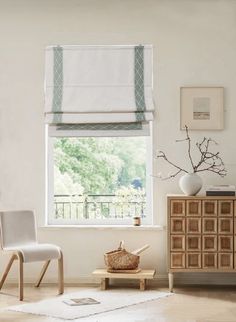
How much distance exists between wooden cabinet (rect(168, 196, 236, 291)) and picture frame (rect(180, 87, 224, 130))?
0.89 m

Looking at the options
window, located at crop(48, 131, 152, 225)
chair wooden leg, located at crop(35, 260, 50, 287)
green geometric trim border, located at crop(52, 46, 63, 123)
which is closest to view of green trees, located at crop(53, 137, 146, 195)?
window, located at crop(48, 131, 152, 225)

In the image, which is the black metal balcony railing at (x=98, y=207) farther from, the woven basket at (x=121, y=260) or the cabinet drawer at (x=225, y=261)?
the cabinet drawer at (x=225, y=261)

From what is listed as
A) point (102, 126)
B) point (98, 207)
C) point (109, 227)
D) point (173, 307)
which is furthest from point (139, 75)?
point (173, 307)

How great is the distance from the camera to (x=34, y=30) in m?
6.85

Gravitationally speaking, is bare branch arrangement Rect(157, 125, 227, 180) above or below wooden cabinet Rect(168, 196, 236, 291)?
above

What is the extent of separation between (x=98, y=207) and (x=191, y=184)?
1179 millimetres

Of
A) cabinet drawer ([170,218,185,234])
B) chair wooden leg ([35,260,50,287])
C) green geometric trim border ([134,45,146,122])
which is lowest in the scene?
chair wooden leg ([35,260,50,287])

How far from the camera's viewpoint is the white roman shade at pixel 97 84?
6.78m

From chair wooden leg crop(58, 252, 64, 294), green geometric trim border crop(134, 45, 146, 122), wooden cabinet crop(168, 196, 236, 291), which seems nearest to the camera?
chair wooden leg crop(58, 252, 64, 294)

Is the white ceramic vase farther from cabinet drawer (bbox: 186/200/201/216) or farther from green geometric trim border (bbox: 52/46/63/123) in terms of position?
green geometric trim border (bbox: 52/46/63/123)

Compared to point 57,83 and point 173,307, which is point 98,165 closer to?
point 57,83

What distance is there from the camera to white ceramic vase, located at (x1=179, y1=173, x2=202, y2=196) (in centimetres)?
630

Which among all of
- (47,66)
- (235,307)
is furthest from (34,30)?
(235,307)

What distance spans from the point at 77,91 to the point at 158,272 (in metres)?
2.07
